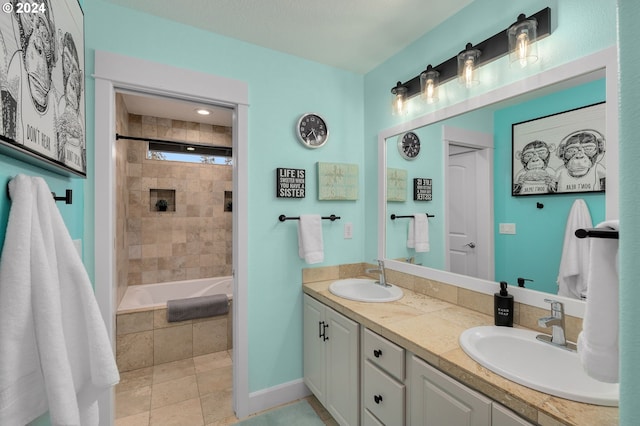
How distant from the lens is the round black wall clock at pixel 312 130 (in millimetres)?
2117

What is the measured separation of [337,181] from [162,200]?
241cm

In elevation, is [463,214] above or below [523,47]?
below

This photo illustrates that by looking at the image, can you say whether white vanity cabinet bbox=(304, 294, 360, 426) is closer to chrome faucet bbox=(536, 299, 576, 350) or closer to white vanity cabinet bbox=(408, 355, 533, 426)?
white vanity cabinet bbox=(408, 355, 533, 426)

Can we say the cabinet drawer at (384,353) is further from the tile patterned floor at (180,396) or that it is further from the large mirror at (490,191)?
the tile patterned floor at (180,396)

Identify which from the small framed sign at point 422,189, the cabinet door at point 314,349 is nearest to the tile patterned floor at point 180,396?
the cabinet door at point 314,349

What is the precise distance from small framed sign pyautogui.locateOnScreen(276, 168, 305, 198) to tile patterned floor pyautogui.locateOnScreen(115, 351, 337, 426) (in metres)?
1.52

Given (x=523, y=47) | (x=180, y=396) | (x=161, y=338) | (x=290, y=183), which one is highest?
(x=523, y=47)

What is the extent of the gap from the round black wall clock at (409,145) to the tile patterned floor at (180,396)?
1863 millimetres

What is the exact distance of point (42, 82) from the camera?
0.82 metres

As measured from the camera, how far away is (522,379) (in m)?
0.86

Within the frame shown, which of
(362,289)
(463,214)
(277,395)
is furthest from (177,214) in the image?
(463,214)

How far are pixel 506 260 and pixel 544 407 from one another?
0.80 meters

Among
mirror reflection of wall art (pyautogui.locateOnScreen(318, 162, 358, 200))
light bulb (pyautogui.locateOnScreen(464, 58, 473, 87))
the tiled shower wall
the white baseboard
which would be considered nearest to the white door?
light bulb (pyautogui.locateOnScreen(464, 58, 473, 87))

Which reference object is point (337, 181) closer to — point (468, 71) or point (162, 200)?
point (468, 71)
